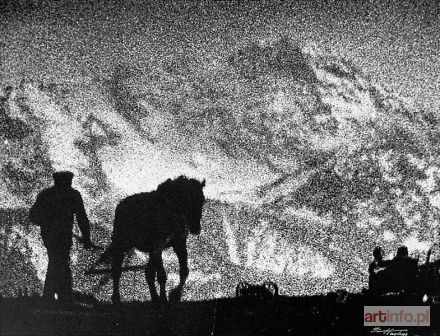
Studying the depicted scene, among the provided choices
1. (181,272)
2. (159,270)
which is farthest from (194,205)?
(159,270)

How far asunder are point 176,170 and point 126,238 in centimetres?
3865

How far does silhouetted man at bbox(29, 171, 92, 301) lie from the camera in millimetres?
7035

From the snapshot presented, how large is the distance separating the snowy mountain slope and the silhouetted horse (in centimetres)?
2496

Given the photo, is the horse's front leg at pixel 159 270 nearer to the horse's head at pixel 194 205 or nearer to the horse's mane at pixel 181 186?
the horse's head at pixel 194 205

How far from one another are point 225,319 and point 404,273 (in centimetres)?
280

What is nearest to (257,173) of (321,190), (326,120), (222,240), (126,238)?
(321,190)

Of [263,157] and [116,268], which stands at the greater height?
[263,157]

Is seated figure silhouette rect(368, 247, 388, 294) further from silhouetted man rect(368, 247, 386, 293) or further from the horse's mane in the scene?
the horse's mane

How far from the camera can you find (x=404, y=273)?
638 centimetres

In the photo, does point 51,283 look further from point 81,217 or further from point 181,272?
point 181,272

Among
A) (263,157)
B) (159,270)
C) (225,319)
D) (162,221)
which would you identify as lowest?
(225,319)

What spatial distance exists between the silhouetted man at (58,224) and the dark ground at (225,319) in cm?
121

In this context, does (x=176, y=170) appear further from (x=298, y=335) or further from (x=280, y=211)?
(x=298, y=335)

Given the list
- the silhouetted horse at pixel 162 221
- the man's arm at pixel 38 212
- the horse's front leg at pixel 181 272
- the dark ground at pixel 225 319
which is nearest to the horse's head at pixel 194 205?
the silhouetted horse at pixel 162 221
